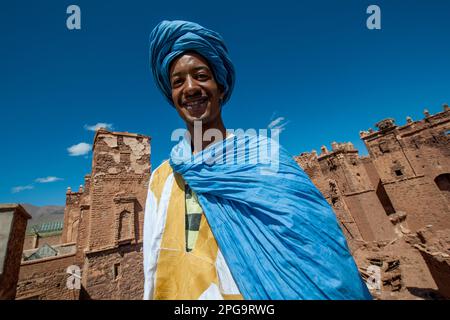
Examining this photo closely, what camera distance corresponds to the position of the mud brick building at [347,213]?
27.3ft

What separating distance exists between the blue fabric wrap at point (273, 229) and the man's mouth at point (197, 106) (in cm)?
37

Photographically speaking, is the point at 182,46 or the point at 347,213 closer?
the point at 182,46

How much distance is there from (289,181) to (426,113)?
24.3 metres

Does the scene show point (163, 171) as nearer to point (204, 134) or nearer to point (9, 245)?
point (204, 134)

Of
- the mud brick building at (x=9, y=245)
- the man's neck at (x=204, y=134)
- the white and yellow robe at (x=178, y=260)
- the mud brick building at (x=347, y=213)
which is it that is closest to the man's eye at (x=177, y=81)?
the man's neck at (x=204, y=134)

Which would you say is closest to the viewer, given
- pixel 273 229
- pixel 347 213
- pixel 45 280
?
pixel 273 229

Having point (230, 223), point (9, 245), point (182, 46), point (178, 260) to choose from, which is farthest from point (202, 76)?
point (9, 245)

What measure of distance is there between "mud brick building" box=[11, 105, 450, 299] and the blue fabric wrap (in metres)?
9.92

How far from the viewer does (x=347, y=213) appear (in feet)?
61.5

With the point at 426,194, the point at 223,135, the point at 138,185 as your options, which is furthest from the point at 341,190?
the point at 223,135

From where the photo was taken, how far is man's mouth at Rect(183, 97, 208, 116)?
4.84 ft

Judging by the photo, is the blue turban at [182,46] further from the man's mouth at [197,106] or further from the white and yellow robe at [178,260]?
the white and yellow robe at [178,260]

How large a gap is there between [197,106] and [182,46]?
55 cm

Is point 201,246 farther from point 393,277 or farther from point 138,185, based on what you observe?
point 393,277
